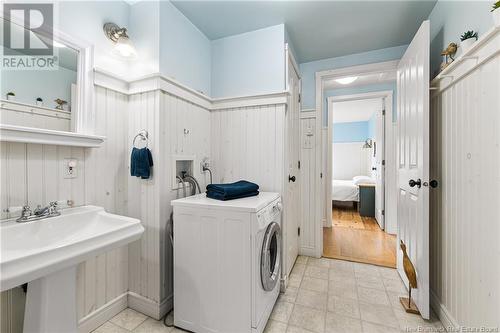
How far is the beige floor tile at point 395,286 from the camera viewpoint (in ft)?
6.42

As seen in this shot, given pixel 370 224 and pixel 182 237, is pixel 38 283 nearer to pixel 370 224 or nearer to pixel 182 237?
pixel 182 237

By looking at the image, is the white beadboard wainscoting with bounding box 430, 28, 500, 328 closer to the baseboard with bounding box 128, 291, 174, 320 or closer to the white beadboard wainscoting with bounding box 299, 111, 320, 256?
the white beadboard wainscoting with bounding box 299, 111, 320, 256

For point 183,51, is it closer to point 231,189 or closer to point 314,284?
point 231,189

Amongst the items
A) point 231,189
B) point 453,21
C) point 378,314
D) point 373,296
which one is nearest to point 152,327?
point 231,189

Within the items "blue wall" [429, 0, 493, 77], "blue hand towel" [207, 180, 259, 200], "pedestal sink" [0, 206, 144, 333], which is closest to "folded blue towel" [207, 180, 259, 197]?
"blue hand towel" [207, 180, 259, 200]

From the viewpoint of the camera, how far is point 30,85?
123 centimetres

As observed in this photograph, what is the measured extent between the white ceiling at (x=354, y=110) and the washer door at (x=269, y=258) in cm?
372

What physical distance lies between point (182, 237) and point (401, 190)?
200 centimetres

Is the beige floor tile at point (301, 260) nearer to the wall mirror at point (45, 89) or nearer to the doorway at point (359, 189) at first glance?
the doorway at point (359, 189)

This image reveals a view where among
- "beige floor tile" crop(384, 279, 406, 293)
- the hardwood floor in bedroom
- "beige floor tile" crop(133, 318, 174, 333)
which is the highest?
the hardwood floor in bedroom

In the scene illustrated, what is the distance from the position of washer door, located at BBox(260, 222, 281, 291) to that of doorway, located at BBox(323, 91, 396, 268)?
4.24ft

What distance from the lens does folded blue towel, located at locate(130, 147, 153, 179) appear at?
1.56 meters

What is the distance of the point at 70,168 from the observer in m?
1.42

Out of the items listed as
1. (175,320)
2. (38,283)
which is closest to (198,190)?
(175,320)
